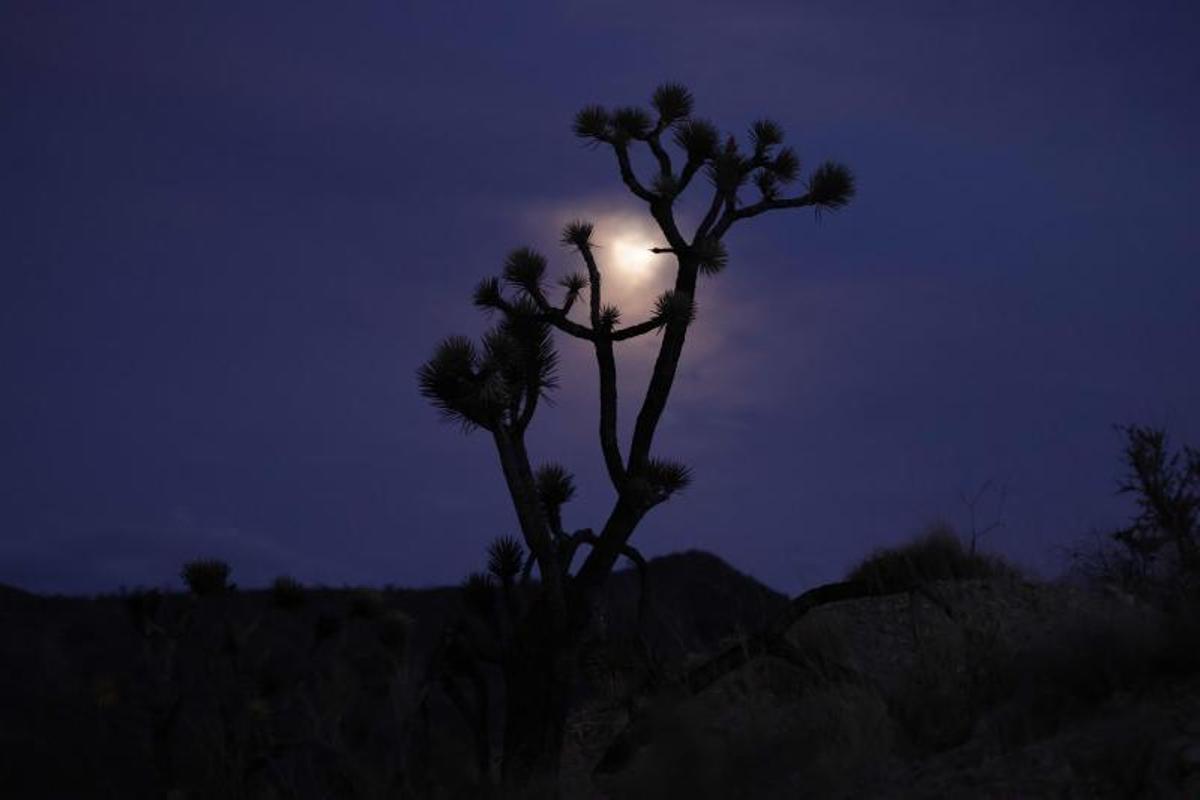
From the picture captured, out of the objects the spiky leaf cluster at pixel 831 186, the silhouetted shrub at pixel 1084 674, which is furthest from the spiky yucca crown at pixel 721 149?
the silhouetted shrub at pixel 1084 674

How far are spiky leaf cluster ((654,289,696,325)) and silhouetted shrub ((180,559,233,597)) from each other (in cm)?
430

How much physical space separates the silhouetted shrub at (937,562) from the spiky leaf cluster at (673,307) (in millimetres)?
5584

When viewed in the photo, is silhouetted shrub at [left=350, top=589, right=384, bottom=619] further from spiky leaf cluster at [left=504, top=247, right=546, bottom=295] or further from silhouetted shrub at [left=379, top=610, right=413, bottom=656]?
spiky leaf cluster at [left=504, top=247, right=546, bottom=295]

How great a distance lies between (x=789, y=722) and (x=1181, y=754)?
372 centimetres

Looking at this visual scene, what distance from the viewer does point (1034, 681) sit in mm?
8031

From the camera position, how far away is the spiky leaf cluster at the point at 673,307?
1179cm

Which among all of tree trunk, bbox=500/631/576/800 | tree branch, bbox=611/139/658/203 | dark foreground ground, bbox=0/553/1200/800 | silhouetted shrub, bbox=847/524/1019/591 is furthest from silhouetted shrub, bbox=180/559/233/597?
silhouetted shrub, bbox=847/524/1019/591

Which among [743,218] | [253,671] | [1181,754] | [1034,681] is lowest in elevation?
[1181,754]

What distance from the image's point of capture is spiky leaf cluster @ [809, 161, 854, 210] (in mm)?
12867

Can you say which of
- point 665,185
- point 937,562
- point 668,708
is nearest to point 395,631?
point 668,708

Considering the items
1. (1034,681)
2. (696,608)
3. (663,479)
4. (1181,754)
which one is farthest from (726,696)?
(696,608)

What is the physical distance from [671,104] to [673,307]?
100 inches

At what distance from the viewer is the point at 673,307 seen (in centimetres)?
1177

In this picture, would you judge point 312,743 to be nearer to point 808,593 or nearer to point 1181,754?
point 808,593
